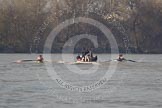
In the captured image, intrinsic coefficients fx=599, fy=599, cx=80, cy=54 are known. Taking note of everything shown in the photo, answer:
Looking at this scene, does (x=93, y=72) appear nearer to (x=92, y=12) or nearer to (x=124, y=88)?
(x=124, y=88)

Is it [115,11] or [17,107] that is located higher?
[115,11]

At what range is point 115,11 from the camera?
105 m

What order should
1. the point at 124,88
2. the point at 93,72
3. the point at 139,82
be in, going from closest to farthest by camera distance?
the point at 124,88 → the point at 139,82 → the point at 93,72

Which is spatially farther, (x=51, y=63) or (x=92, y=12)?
(x=92, y=12)

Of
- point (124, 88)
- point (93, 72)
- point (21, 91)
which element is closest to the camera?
point (21, 91)

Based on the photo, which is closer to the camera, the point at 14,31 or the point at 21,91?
the point at 21,91

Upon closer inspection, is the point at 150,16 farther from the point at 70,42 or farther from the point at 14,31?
the point at 14,31

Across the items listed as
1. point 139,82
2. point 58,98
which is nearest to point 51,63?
point 139,82

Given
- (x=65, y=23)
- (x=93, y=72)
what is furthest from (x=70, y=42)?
(x=93, y=72)

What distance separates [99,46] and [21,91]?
69146 millimetres

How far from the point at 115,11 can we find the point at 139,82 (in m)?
66.7

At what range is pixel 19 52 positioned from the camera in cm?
9488

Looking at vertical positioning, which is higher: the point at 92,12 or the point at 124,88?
the point at 92,12

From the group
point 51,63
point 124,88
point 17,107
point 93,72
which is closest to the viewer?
point 17,107
